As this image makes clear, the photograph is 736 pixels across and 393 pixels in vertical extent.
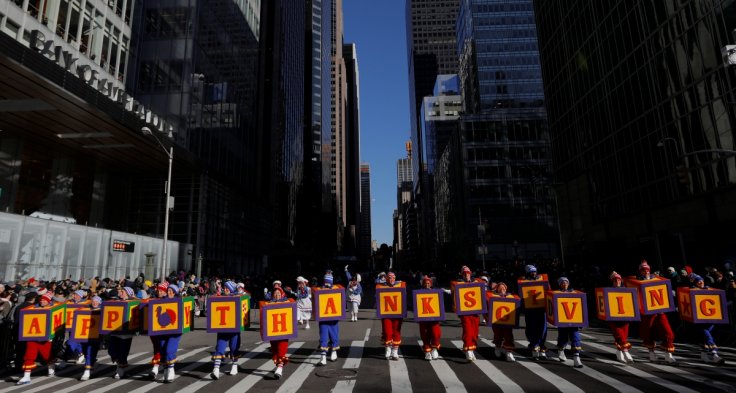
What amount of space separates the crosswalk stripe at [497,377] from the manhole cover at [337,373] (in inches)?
117

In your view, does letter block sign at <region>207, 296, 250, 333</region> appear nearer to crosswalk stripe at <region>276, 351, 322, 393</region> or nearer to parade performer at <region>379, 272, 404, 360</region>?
crosswalk stripe at <region>276, 351, 322, 393</region>

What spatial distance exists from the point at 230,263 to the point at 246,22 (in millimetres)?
30235

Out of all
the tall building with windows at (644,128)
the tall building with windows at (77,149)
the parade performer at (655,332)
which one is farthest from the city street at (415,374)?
the tall building with windows at (77,149)

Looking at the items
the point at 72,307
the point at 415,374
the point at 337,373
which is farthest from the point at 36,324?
the point at 415,374

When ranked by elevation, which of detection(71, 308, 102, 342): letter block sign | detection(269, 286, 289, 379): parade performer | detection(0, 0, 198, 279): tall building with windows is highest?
detection(0, 0, 198, 279): tall building with windows

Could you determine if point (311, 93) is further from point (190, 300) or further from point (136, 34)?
point (190, 300)

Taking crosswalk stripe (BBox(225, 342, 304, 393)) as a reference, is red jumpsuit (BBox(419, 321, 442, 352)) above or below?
above

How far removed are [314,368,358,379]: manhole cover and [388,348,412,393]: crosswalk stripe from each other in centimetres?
88

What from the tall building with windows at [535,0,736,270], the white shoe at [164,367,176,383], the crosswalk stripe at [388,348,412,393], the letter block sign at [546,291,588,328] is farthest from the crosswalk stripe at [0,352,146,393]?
the tall building with windows at [535,0,736,270]

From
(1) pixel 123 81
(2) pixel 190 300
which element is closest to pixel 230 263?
(1) pixel 123 81

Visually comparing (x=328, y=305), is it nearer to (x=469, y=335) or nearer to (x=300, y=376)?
(x=300, y=376)

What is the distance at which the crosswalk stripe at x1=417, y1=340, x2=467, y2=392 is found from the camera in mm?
8406

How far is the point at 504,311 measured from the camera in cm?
1141

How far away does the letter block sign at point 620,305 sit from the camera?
35.0 feet
